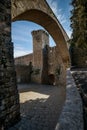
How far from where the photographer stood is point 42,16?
7.43 metres

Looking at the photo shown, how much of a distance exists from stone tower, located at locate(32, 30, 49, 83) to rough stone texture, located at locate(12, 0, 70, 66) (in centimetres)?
289

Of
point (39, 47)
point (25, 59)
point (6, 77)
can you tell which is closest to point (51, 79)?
point (39, 47)

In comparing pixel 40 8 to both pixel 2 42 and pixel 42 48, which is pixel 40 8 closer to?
pixel 2 42

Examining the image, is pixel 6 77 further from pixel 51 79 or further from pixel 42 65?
pixel 51 79

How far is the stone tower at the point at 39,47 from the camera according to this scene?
14.6 m

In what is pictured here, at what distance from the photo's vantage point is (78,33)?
23.4 feet

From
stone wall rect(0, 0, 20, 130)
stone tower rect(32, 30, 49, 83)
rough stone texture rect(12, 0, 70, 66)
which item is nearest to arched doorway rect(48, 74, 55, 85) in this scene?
stone tower rect(32, 30, 49, 83)

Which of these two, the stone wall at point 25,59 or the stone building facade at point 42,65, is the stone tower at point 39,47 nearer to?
the stone building facade at point 42,65

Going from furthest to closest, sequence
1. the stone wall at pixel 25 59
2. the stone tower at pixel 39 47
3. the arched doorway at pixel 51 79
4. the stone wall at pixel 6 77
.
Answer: the stone wall at pixel 25 59 < the arched doorway at pixel 51 79 < the stone tower at pixel 39 47 < the stone wall at pixel 6 77

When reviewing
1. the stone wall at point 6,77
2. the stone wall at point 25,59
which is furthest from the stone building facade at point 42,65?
the stone wall at point 6,77

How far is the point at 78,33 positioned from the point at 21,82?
9518 mm

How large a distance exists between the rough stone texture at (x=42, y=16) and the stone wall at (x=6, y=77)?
1.10 m

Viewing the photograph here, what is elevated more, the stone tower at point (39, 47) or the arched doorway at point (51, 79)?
the stone tower at point (39, 47)

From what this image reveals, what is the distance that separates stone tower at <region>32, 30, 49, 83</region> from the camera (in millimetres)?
14617
